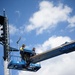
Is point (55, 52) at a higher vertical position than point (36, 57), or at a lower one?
lower

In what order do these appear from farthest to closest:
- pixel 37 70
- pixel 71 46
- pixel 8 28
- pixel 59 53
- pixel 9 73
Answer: pixel 8 28, pixel 9 73, pixel 37 70, pixel 59 53, pixel 71 46

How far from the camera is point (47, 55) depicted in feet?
65.5

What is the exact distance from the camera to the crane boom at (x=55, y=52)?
18.0 m

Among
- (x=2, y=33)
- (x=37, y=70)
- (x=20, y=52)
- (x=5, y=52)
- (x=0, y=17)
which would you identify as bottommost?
(x=37, y=70)

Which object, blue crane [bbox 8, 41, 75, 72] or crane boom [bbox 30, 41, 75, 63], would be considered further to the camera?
blue crane [bbox 8, 41, 75, 72]

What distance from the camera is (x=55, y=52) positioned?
63.1 feet

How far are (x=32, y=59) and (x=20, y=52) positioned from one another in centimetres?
140

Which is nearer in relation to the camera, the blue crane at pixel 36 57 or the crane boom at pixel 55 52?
the crane boom at pixel 55 52

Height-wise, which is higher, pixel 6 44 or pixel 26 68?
pixel 6 44

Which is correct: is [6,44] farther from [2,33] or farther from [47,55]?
[47,55]

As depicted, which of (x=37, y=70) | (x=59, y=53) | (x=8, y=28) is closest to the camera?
(x=59, y=53)

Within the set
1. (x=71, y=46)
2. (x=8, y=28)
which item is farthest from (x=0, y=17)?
(x=71, y=46)

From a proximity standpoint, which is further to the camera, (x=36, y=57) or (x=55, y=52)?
(x=36, y=57)

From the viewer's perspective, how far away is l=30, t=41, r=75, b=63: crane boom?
1795cm
